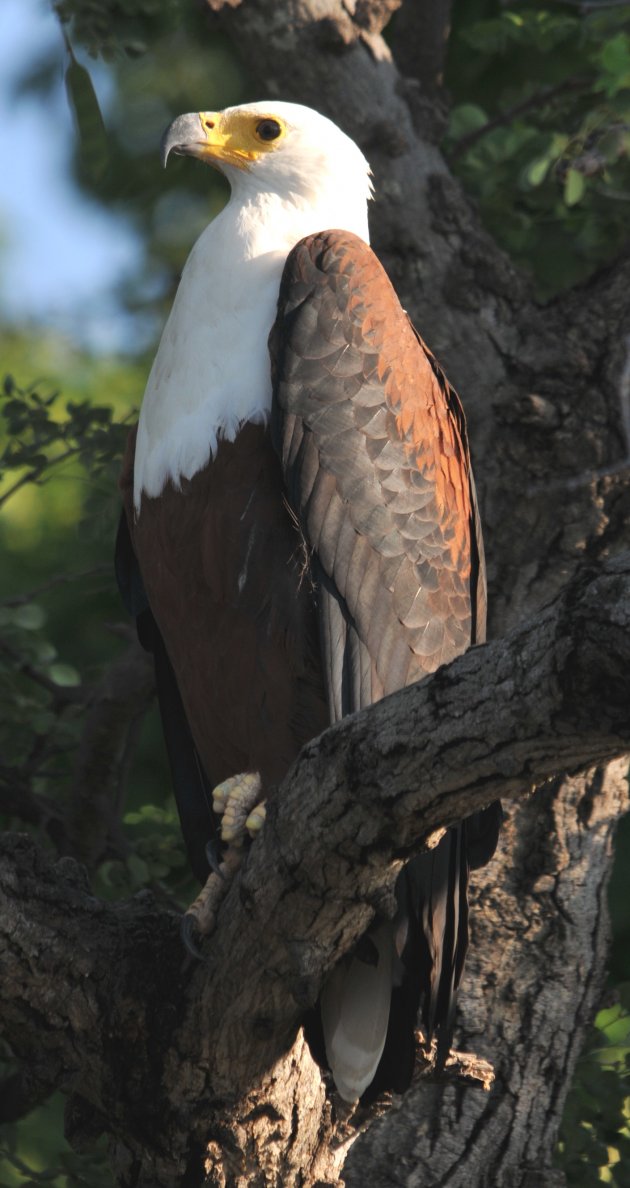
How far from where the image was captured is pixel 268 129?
3830 millimetres

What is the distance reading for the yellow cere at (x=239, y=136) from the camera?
150 inches

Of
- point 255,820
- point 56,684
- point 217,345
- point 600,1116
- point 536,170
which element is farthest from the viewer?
point 56,684

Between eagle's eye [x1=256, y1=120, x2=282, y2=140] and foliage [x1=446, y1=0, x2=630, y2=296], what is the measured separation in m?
0.77

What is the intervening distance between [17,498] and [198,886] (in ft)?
8.83

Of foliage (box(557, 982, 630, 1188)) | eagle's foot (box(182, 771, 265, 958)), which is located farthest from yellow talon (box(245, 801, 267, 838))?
foliage (box(557, 982, 630, 1188))

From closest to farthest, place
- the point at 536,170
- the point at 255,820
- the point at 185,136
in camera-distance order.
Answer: the point at 255,820 < the point at 185,136 < the point at 536,170

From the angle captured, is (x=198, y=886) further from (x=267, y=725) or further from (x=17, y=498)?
(x=17, y=498)

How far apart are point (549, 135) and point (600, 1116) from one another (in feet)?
9.14

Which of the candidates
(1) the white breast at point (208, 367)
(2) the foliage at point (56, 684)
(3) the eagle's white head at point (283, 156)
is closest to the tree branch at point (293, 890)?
(1) the white breast at point (208, 367)

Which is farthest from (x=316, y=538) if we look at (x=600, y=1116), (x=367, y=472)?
(x=600, y=1116)

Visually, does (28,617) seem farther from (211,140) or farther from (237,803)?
(211,140)

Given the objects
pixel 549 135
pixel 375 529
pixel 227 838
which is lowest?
pixel 227 838

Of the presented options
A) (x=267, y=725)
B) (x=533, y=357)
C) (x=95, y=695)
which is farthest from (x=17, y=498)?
(x=267, y=725)

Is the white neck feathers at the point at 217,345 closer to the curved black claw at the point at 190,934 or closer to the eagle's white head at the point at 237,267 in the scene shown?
the eagle's white head at the point at 237,267
